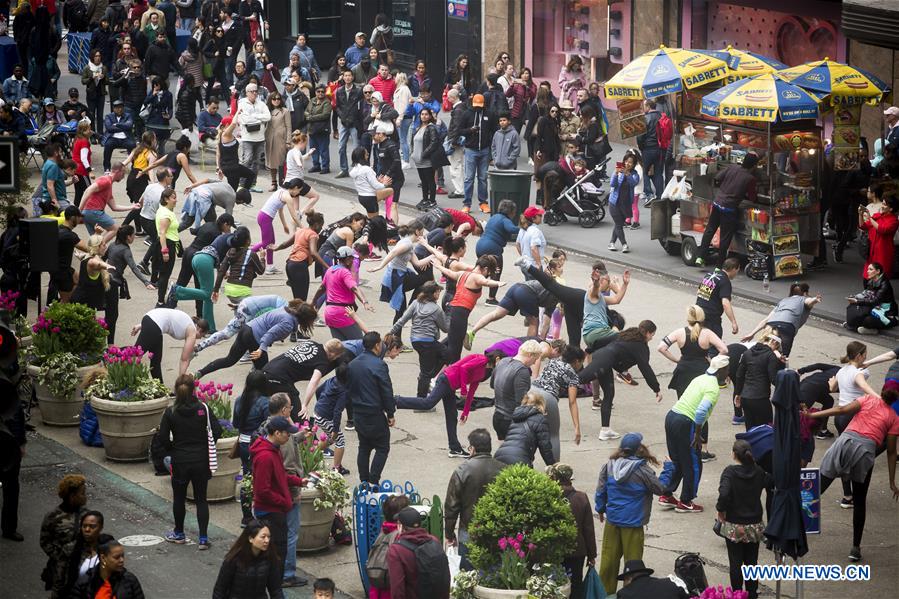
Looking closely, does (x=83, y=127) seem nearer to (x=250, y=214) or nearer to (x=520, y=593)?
(x=250, y=214)

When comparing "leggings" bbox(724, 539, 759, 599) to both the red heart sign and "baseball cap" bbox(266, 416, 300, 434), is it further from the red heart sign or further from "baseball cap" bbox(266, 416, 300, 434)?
the red heart sign

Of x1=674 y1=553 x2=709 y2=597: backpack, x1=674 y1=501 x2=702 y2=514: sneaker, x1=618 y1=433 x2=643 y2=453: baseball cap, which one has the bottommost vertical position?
x1=674 y1=501 x2=702 y2=514: sneaker

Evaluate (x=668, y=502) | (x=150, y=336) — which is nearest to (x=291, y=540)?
(x=668, y=502)

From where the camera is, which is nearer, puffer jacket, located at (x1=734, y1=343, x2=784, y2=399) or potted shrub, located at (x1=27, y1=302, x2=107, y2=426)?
puffer jacket, located at (x1=734, y1=343, x2=784, y2=399)

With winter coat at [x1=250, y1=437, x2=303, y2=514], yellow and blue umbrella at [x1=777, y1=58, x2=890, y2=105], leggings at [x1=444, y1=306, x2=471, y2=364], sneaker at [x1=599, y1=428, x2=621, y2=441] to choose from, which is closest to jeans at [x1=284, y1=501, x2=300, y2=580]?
winter coat at [x1=250, y1=437, x2=303, y2=514]

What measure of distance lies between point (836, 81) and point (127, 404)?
12.1m

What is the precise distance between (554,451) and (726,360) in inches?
78.9

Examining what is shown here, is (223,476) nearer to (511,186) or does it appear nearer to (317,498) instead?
(317,498)

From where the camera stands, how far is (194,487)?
12914 millimetres

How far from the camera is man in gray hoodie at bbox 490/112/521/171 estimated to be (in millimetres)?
25453

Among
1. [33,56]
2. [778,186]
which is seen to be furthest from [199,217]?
[33,56]

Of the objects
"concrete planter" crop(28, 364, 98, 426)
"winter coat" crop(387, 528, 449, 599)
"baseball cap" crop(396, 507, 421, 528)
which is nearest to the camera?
"winter coat" crop(387, 528, 449, 599)

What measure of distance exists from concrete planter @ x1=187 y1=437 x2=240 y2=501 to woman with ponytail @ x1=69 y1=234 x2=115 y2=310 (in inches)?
168

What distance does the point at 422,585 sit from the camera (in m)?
10.7
